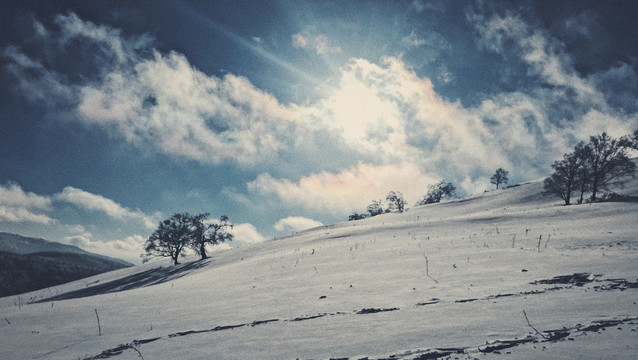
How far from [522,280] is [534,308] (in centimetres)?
223

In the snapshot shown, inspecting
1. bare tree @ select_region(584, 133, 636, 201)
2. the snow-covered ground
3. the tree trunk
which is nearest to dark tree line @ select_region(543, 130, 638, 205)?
bare tree @ select_region(584, 133, 636, 201)

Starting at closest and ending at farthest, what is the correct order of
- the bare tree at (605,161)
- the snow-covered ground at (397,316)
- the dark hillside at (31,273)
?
the snow-covered ground at (397,316) < the bare tree at (605,161) < the dark hillside at (31,273)

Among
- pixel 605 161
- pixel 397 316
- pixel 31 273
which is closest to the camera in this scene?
pixel 397 316

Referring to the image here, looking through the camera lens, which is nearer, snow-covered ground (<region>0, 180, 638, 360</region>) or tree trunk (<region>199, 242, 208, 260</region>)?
snow-covered ground (<region>0, 180, 638, 360</region>)

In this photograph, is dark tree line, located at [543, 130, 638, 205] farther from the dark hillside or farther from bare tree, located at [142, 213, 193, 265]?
the dark hillside

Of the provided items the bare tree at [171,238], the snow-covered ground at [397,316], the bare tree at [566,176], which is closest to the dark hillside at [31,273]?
the bare tree at [171,238]

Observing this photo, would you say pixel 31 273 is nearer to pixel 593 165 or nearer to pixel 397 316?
pixel 397 316

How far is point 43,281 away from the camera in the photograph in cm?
7050

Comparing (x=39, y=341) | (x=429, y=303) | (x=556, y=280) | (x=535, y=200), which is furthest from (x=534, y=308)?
(x=535, y=200)

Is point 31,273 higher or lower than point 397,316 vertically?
lower

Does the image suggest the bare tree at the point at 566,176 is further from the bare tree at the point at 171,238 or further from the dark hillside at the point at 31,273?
the dark hillside at the point at 31,273

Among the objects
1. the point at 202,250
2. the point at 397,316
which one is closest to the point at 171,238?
the point at 202,250

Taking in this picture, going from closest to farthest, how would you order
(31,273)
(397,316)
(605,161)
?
(397,316), (605,161), (31,273)

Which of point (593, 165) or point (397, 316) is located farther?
point (593, 165)
